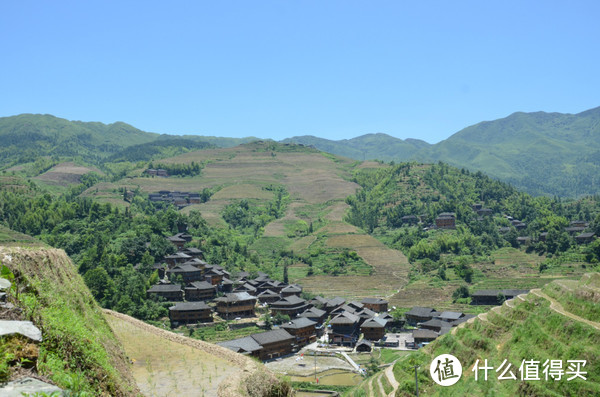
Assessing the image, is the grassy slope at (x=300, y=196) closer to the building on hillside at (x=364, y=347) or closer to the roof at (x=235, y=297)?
the roof at (x=235, y=297)

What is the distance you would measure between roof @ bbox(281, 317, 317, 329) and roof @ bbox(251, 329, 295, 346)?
95.2 inches

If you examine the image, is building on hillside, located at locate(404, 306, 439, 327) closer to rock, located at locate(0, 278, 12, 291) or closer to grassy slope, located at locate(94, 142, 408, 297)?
grassy slope, located at locate(94, 142, 408, 297)

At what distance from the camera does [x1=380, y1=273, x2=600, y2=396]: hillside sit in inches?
643

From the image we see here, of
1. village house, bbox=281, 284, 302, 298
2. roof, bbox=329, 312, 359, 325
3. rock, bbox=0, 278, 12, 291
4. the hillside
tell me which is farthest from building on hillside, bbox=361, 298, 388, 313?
rock, bbox=0, 278, 12, 291

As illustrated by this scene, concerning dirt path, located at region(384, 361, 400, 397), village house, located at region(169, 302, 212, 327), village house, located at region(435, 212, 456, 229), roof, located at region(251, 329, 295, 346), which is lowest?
roof, located at region(251, 329, 295, 346)

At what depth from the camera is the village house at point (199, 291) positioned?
49.1 meters

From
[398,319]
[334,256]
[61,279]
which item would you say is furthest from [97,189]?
[61,279]

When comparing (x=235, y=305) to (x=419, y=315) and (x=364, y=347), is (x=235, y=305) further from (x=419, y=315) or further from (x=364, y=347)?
(x=419, y=315)

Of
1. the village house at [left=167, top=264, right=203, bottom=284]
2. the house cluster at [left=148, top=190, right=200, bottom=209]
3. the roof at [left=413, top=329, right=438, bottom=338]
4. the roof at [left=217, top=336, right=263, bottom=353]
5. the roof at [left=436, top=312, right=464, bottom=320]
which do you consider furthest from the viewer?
the house cluster at [left=148, top=190, right=200, bottom=209]

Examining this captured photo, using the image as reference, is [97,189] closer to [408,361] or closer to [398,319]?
[398,319]

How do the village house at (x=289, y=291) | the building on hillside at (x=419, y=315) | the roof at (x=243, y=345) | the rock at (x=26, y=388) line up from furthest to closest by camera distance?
the village house at (x=289, y=291)
the building on hillside at (x=419, y=315)
the roof at (x=243, y=345)
the rock at (x=26, y=388)

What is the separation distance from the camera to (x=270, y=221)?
101 metres

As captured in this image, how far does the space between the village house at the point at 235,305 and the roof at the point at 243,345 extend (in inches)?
344

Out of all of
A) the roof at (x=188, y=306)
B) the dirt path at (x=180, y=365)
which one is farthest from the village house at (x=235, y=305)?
the dirt path at (x=180, y=365)
